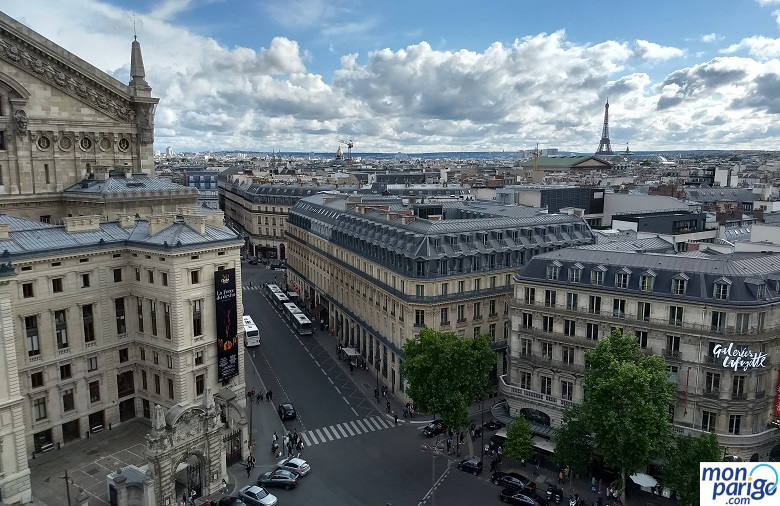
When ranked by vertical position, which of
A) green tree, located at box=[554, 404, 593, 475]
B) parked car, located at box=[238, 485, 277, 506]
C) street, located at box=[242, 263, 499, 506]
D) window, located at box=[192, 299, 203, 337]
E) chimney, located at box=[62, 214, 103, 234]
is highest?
chimney, located at box=[62, 214, 103, 234]

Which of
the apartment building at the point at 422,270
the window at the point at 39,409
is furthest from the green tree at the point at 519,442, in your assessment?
the window at the point at 39,409

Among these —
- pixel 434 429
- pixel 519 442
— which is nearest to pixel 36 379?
pixel 434 429

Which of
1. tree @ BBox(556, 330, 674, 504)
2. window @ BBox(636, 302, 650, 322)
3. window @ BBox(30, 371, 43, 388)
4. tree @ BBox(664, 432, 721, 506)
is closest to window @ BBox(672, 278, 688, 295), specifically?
window @ BBox(636, 302, 650, 322)

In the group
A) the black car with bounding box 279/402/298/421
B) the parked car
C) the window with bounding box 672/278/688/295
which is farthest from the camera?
the black car with bounding box 279/402/298/421

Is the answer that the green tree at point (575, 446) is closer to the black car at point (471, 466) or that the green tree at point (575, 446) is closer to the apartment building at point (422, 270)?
the black car at point (471, 466)

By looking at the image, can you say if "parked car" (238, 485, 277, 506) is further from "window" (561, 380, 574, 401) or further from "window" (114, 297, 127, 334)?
"window" (561, 380, 574, 401)

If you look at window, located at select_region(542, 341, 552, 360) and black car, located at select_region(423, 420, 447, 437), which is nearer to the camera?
window, located at select_region(542, 341, 552, 360)

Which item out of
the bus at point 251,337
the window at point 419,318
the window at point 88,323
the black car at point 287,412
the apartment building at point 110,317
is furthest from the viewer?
the bus at point 251,337
